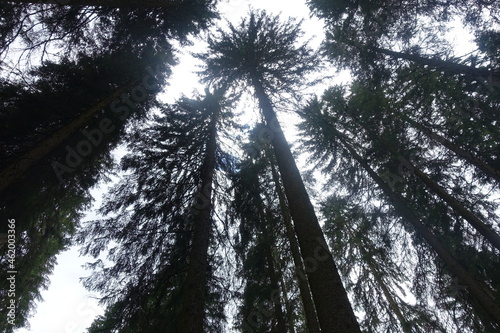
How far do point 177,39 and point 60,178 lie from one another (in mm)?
7146

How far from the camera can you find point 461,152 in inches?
313

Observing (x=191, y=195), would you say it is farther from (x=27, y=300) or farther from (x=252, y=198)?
(x=27, y=300)

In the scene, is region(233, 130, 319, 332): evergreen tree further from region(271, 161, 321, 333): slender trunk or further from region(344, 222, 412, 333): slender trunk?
region(344, 222, 412, 333): slender trunk

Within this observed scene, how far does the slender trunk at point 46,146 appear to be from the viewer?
210 inches

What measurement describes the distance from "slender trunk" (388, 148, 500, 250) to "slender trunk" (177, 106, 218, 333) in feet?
23.2

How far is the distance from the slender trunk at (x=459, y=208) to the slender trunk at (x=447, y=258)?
1028 millimetres

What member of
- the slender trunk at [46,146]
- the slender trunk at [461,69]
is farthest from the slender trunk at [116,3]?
the slender trunk at [461,69]

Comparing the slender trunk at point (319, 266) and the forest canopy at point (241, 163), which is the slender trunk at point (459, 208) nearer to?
the forest canopy at point (241, 163)

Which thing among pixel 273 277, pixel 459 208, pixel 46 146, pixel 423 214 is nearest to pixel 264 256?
pixel 273 277

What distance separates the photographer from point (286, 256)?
8.77m

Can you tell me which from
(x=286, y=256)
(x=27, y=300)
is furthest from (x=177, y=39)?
(x=27, y=300)

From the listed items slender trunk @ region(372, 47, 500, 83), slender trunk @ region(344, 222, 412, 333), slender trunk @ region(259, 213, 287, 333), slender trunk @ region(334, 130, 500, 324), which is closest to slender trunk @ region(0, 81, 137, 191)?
slender trunk @ region(259, 213, 287, 333)

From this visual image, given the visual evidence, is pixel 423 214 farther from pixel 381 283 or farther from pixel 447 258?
pixel 381 283

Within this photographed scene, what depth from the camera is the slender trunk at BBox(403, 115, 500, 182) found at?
7150 mm
